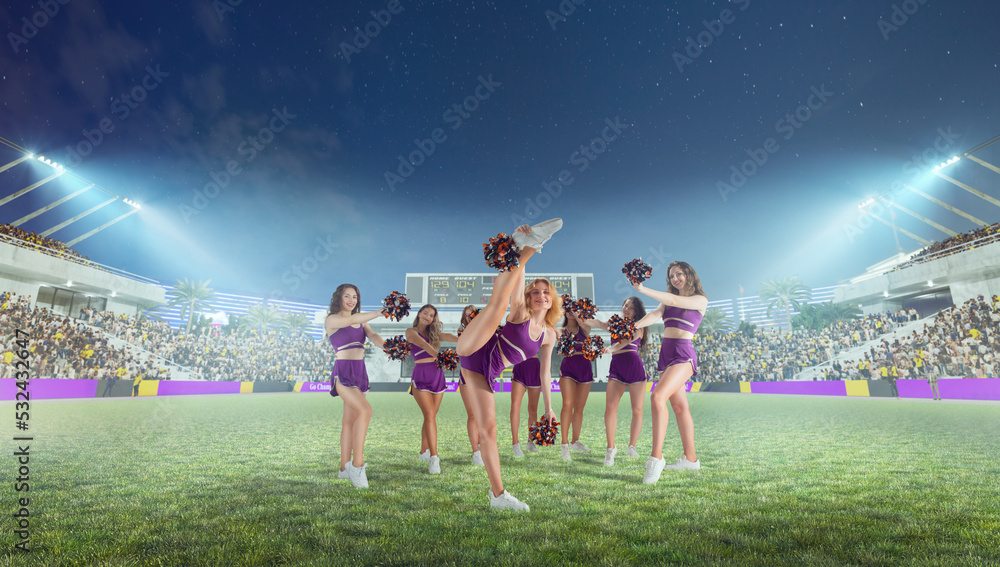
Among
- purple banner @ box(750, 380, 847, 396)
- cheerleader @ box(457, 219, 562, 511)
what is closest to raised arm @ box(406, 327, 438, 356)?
cheerleader @ box(457, 219, 562, 511)

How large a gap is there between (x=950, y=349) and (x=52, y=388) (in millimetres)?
42415

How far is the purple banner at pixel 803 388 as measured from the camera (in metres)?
24.5

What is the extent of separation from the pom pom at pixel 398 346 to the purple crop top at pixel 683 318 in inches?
132

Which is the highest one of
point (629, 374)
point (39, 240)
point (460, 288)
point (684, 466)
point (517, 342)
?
point (39, 240)

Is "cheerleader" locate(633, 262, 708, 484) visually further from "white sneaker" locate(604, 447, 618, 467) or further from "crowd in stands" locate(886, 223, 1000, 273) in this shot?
"crowd in stands" locate(886, 223, 1000, 273)

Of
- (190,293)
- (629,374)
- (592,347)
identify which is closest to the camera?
(592,347)

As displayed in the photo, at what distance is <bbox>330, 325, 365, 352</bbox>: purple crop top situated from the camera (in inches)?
213

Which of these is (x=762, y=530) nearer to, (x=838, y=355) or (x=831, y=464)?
(x=831, y=464)

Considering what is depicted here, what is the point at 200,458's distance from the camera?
6.50m

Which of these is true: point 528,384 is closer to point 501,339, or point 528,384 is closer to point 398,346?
point 398,346

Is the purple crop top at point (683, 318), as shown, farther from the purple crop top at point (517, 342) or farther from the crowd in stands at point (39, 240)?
the crowd in stands at point (39, 240)

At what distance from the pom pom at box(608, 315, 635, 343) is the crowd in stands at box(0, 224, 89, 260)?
122 ft

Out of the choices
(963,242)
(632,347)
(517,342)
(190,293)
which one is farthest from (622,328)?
(190,293)

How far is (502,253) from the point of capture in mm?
3482
